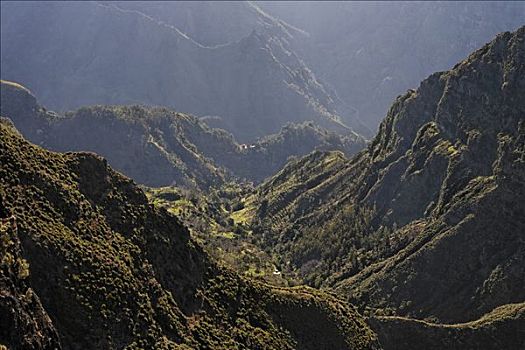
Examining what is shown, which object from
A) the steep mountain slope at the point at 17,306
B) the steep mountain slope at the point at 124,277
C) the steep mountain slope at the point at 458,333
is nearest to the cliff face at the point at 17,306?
the steep mountain slope at the point at 17,306

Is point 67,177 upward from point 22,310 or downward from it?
upward

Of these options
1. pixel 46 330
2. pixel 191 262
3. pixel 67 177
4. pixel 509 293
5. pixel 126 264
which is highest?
pixel 509 293

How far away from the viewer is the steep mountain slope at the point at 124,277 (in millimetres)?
75062

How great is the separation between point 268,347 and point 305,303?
59.4 feet

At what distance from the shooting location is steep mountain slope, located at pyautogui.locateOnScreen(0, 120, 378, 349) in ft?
246

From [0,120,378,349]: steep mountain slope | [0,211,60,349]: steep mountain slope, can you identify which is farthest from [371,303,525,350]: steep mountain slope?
[0,211,60,349]: steep mountain slope

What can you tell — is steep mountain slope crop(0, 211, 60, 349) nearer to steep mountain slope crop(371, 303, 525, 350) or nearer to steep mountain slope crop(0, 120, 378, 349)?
steep mountain slope crop(0, 120, 378, 349)

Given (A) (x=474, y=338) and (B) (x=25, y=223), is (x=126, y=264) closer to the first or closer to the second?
(B) (x=25, y=223)

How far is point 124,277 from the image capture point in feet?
276

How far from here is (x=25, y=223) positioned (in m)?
75.9

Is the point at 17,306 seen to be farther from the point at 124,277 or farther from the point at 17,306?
the point at 124,277

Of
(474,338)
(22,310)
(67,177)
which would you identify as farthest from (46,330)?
(474,338)

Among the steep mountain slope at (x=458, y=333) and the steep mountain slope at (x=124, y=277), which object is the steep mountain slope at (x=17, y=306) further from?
the steep mountain slope at (x=458, y=333)

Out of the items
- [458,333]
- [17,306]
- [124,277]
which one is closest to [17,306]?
[17,306]
